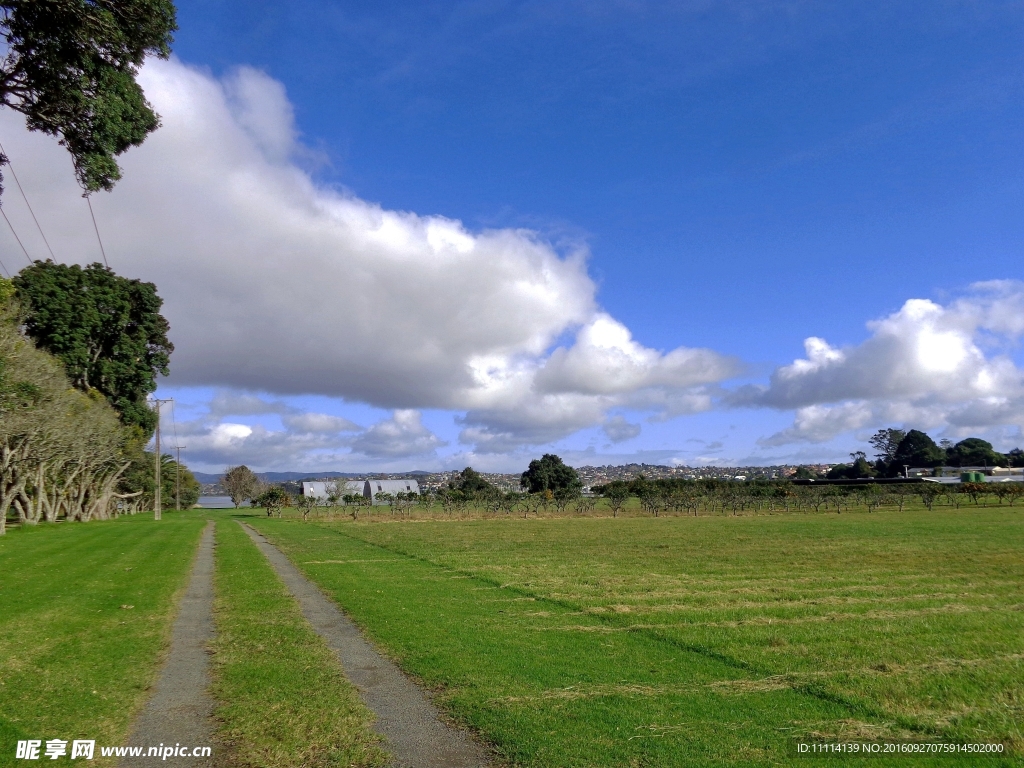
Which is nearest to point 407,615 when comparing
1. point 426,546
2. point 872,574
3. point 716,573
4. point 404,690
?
point 404,690

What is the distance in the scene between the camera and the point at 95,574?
2027 centimetres

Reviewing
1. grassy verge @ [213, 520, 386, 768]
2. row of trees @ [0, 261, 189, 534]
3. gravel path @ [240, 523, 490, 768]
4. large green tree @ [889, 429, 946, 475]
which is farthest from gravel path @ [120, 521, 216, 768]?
large green tree @ [889, 429, 946, 475]

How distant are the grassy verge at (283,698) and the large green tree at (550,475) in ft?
332

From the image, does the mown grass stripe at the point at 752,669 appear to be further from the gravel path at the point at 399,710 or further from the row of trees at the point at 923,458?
the row of trees at the point at 923,458

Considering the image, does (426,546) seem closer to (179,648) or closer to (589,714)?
(179,648)

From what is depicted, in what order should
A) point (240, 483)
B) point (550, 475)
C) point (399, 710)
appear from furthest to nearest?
point (240, 483)
point (550, 475)
point (399, 710)

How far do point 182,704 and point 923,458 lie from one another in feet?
653

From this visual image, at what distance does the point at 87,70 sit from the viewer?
40.7ft

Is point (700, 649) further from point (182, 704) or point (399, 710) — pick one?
point (182, 704)

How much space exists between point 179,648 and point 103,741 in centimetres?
448

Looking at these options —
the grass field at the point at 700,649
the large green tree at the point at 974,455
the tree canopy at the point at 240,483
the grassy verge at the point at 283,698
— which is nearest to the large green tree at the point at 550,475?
the tree canopy at the point at 240,483

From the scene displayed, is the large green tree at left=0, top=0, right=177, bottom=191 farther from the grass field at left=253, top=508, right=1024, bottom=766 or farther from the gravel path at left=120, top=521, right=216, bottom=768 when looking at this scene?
the grass field at left=253, top=508, right=1024, bottom=766

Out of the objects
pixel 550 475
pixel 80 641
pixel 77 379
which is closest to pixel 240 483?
pixel 550 475

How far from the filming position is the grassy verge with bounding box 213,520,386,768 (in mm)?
6402
